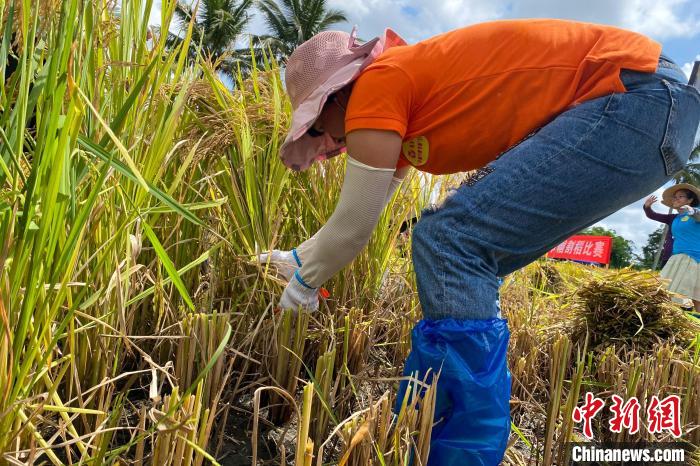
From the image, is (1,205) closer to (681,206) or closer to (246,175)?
(246,175)

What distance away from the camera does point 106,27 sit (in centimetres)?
92

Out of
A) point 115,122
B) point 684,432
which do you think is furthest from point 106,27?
point 684,432

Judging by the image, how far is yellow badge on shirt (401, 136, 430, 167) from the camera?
1033 millimetres

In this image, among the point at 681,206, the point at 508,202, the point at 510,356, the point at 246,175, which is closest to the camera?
the point at 508,202

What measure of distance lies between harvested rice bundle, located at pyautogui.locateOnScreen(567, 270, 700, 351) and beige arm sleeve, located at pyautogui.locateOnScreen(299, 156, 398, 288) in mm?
1285

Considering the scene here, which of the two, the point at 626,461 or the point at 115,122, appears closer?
the point at 115,122

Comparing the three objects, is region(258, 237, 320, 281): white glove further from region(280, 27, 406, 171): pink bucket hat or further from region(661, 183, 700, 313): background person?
region(661, 183, 700, 313): background person

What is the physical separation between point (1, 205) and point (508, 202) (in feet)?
2.52

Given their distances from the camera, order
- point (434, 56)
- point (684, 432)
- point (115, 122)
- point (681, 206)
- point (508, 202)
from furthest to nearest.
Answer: point (681, 206)
point (684, 432)
point (434, 56)
point (508, 202)
point (115, 122)

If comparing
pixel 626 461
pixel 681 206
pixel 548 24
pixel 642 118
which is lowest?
pixel 626 461

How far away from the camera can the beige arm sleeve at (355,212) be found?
3.11ft

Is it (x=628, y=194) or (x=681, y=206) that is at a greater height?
(x=681, y=206)

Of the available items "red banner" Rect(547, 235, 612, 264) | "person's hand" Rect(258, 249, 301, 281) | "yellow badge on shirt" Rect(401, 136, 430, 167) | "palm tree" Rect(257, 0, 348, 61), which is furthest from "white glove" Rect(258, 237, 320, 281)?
"palm tree" Rect(257, 0, 348, 61)

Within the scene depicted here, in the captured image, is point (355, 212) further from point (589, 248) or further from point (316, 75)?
point (589, 248)
